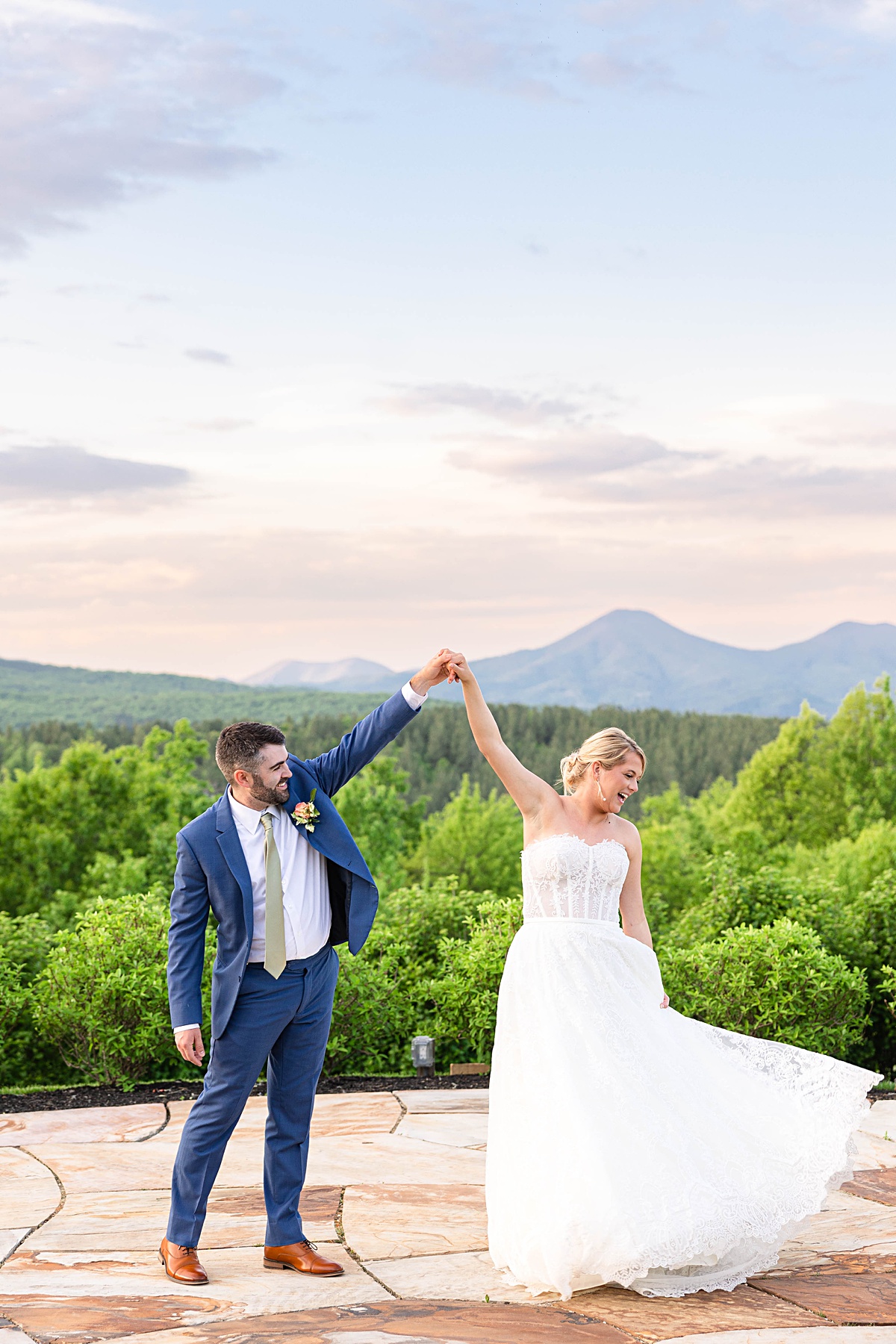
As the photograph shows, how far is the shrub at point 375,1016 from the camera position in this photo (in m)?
8.13

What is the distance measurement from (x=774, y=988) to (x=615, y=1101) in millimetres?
4122

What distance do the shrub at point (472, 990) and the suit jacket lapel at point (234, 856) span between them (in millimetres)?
4218

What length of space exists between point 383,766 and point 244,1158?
113 ft

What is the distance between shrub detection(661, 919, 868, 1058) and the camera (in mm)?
7992

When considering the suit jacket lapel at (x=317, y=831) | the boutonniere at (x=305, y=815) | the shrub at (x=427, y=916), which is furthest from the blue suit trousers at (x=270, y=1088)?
the shrub at (x=427, y=916)

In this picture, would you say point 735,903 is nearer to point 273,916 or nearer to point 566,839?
point 566,839

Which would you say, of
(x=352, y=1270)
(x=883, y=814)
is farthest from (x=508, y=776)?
(x=883, y=814)

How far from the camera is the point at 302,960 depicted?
4.24m

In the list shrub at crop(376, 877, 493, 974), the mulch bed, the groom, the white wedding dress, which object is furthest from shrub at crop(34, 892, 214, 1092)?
the white wedding dress

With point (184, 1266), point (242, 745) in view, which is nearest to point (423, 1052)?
point (184, 1266)

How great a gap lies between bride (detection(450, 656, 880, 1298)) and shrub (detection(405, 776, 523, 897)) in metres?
35.4

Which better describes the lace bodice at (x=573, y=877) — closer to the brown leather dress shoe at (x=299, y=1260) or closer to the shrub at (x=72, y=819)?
the brown leather dress shoe at (x=299, y=1260)

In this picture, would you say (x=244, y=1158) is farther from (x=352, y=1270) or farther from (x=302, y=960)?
(x=302, y=960)

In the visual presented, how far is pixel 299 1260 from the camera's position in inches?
169
